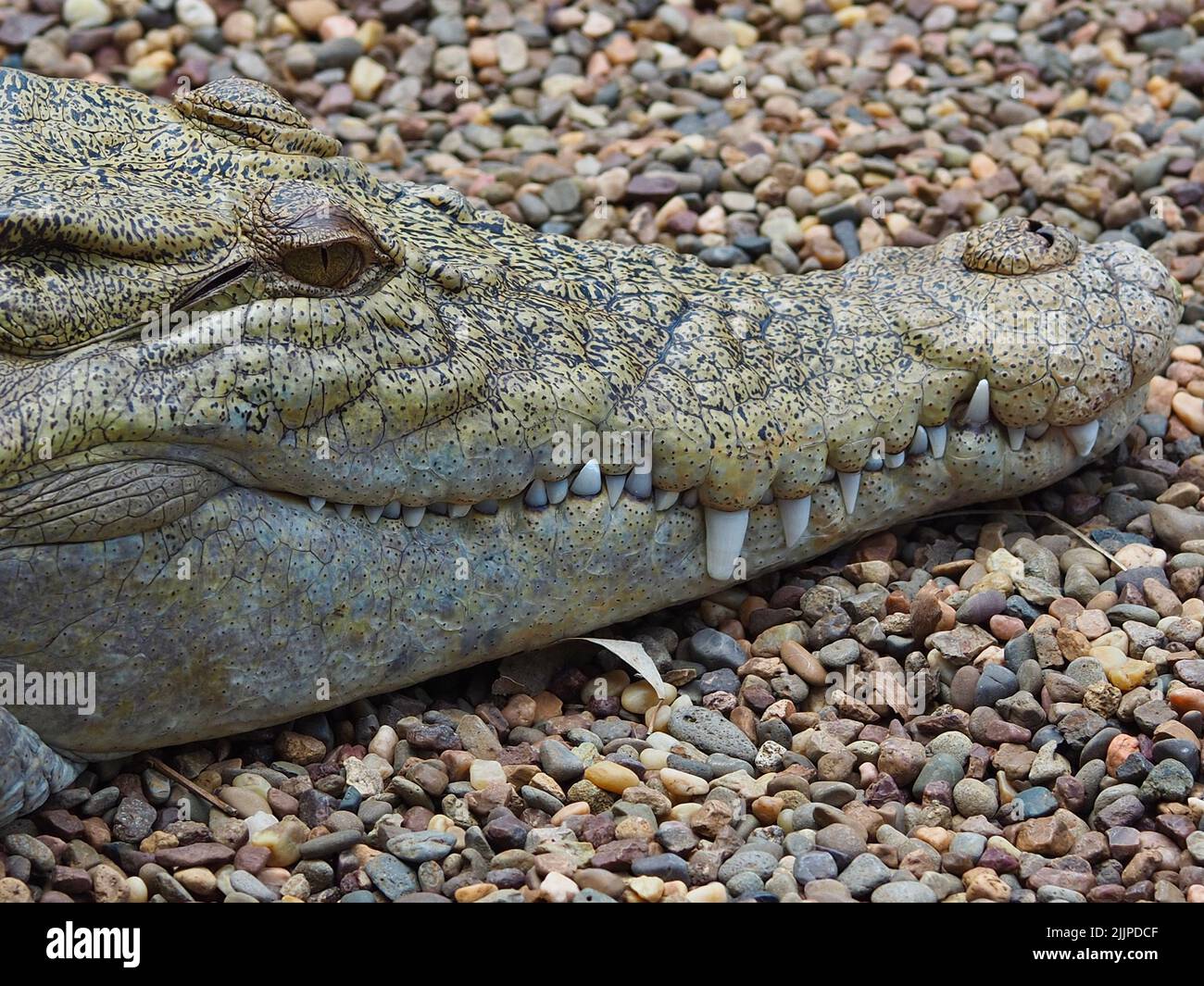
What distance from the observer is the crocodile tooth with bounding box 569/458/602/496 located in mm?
3932

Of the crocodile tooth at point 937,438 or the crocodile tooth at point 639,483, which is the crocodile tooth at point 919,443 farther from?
the crocodile tooth at point 639,483

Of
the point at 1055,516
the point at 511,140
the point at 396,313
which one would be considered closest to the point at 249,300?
the point at 396,313

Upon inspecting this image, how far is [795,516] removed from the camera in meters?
4.27

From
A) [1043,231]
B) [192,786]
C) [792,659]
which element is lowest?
[192,786]

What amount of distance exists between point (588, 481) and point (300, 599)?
0.75m

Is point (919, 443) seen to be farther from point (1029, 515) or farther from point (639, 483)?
point (639, 483)

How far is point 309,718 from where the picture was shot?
4.03 metres

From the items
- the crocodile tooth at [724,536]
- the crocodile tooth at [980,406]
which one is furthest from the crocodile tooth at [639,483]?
the crocodile tooth at [980,406]

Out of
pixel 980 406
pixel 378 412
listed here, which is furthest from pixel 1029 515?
pixel 378 412

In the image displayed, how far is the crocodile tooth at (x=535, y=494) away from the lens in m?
3.93

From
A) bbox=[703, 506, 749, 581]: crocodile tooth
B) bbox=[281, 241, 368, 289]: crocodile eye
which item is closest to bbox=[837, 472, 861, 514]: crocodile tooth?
bbox=[703, 506, 749, 581]: crocodile tooth

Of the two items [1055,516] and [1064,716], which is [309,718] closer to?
[1064,716]

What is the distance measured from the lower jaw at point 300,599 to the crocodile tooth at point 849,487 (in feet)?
0.12

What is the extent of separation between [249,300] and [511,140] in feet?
11.0
